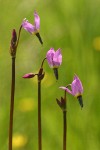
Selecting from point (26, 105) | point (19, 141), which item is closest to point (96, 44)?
point (26, 105)

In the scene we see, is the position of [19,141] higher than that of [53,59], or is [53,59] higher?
[53,59]

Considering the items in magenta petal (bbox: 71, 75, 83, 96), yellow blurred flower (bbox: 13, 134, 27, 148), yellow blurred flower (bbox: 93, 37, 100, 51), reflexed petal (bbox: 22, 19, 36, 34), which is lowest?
yellow blurred flower (bbox: 13, 134, 27, 148)

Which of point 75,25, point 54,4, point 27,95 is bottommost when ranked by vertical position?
point 27,95

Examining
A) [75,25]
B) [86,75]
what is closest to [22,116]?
[86,75]

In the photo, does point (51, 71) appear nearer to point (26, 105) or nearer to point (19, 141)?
Answer: point (26, 105)

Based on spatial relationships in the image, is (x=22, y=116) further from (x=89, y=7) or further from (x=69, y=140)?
(x=89, y=7)

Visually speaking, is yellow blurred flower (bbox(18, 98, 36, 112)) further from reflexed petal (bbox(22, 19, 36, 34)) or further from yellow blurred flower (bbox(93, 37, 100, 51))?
reflexed petal (bbox(22, 19, 36, 34))

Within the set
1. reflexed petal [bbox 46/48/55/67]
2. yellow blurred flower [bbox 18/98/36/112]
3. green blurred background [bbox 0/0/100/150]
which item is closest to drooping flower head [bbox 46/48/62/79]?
reflexed petal [bbox 46/48/55/67]
